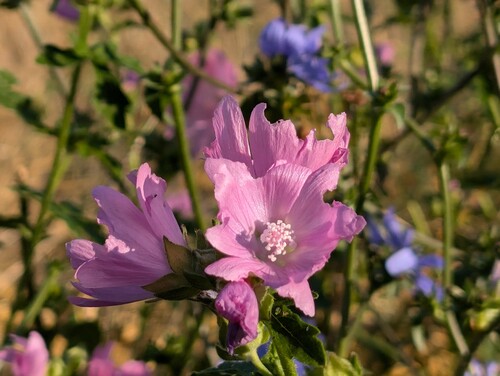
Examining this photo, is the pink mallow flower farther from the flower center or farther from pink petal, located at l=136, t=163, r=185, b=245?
the flower center

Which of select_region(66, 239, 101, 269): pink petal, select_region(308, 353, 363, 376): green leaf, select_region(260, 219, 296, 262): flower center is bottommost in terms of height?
select_region(308, 353, 363, 376): green leaf

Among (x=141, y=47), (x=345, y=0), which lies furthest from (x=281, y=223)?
(x=345, y=0)

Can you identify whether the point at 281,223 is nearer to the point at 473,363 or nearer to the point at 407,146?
the point at 473,363

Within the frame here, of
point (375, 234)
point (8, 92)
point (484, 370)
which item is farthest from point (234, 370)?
point (8, 92)

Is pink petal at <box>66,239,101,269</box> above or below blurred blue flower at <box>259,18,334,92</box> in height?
below

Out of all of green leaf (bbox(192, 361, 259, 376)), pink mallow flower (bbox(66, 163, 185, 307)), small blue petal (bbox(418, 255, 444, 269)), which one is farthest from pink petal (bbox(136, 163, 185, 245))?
small blue petal (bbox(418, 255, 444, 269))

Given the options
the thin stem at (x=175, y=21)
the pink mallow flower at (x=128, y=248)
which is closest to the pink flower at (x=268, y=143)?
the pink mallow flower at (x=128, y=248)
